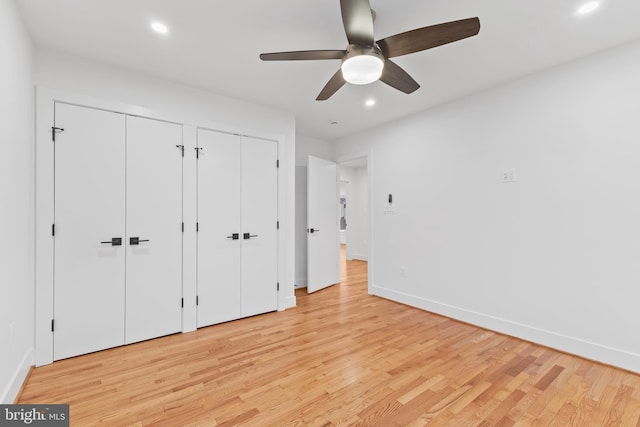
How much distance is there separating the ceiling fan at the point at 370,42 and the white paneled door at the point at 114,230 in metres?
1.74

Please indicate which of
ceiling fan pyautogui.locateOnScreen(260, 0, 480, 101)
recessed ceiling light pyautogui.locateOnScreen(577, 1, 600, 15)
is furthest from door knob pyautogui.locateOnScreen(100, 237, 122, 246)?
recessed ceiling light pyautogui.locateOnScreen(577, 1, 600, 15)

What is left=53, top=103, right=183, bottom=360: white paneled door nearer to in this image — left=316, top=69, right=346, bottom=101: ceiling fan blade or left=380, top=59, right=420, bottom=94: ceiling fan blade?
left=316, top=69, right=346, bottom=101: ceiling fan blade

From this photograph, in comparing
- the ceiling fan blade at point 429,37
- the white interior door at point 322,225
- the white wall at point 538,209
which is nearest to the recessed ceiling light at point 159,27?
the ceiling fan blade at point 429,37

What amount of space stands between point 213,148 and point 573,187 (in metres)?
3.61

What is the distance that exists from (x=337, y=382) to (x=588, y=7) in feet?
10.3

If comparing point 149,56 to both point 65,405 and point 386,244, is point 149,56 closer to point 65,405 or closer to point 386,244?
point 65,405

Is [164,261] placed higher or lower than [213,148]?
lower

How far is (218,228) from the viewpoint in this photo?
329 cm

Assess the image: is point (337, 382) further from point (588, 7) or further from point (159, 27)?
point (588, 7)

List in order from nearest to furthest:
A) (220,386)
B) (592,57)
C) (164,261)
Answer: (220,386) → (592,57) → (164,261)

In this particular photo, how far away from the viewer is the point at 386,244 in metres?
4.34

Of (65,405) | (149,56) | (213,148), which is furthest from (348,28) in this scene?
(65,405)

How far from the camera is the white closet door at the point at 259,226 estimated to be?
11.4 ft
